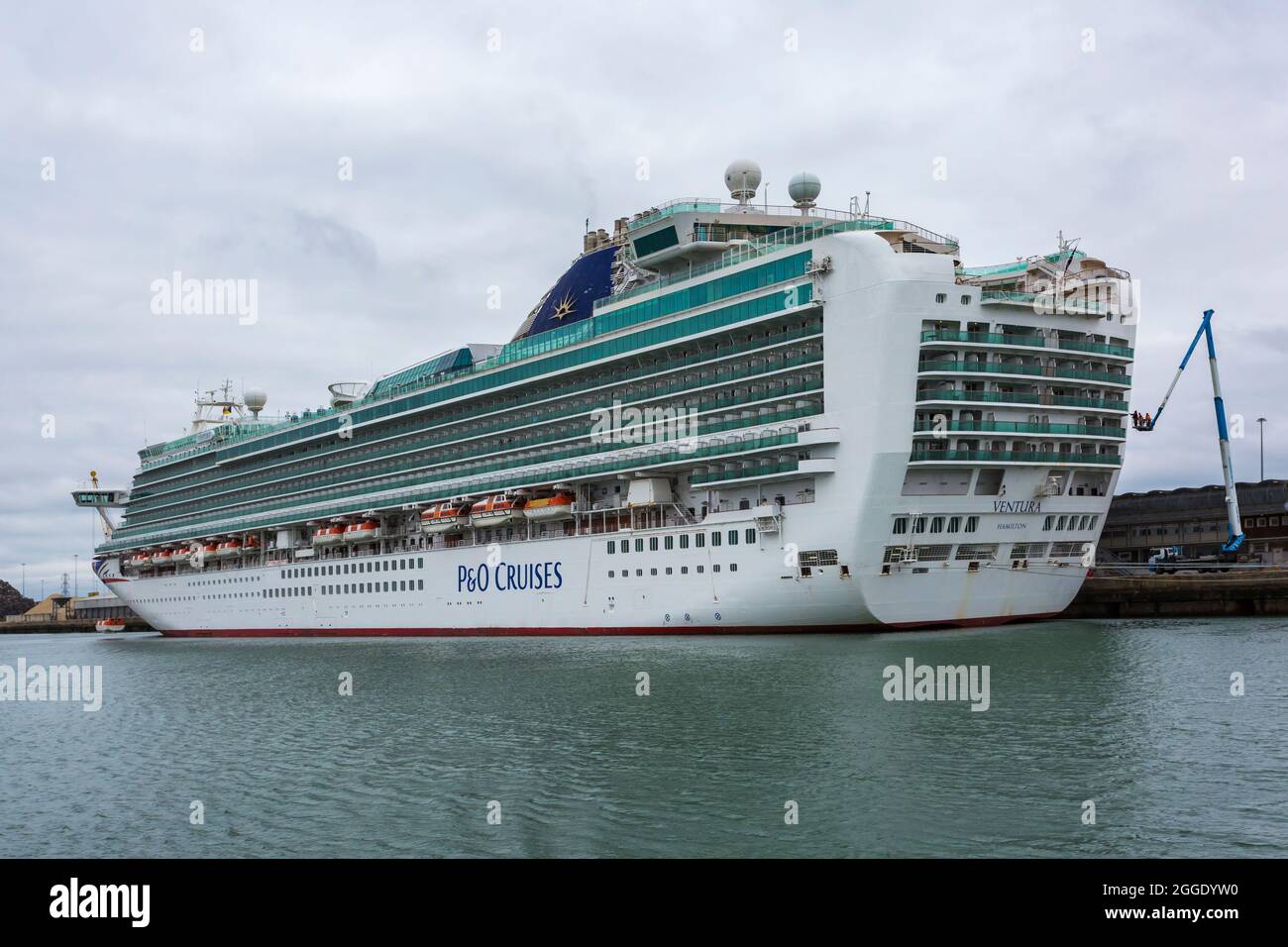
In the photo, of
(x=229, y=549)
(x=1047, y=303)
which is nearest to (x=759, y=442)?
(x=1047, y=303)

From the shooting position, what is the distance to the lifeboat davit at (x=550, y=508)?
198 feet

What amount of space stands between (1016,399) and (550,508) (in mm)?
25860

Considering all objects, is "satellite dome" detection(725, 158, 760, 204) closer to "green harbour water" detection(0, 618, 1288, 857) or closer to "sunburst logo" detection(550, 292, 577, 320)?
"sunburst logo" detection(550, 292, 577, 320)

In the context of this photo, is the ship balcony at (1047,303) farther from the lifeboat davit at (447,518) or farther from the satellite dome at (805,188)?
the lifeboat davit at (447,518)

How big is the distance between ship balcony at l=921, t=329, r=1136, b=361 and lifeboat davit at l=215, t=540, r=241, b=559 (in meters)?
66.6

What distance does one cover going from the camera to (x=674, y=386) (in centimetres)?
5644

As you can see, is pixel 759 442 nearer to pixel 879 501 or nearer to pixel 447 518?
pixel 879 501

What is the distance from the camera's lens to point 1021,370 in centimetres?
4775

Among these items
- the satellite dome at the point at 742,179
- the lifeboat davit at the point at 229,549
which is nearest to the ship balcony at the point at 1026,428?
the satellite dome at the point at 742,179

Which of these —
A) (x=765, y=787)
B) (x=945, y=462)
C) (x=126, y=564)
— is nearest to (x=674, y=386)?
(x=945, y=462)

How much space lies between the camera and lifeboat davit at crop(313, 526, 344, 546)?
78812 millimetres

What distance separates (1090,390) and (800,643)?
18685 millimetres
